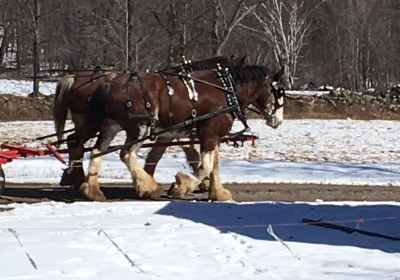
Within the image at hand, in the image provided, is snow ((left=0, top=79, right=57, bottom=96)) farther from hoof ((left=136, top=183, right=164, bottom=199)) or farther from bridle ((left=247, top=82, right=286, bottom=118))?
hoof ((left=136, top=183, right=164, bottom=199))

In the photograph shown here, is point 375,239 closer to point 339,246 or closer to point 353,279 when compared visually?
point 339,246

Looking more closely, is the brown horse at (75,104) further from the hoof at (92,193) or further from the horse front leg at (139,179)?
the horse front leg at (139,179)

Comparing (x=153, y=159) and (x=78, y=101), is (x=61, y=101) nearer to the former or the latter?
(x=78, y=101)

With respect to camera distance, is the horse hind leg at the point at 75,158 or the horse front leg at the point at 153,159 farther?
the horse front leg at the point at 153,159

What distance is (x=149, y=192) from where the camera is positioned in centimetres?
1262

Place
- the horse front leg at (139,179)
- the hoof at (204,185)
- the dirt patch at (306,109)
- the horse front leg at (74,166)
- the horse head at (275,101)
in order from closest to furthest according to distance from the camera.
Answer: the horse front leg at (139,179) < the horse front leg at (74,166) < the horse head at (275,101) < the hoof at (204,185) < the dirt patch at (306,109)

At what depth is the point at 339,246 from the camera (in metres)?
9.43

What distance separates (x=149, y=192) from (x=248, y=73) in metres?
2.24

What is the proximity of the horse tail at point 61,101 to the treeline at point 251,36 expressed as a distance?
3160 centimetres

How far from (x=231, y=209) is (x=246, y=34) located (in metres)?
60.3

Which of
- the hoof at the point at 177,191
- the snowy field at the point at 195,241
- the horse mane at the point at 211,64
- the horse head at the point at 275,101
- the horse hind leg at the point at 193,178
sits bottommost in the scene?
the snowy field at the point at 195,241

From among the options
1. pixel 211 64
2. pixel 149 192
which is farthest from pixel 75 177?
pixel 211 64

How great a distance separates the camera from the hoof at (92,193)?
1243 cm

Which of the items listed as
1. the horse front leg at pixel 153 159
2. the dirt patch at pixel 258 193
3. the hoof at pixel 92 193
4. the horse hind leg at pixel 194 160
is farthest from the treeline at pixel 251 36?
the hoof at pixel 92 193
